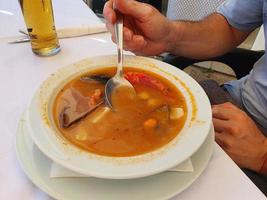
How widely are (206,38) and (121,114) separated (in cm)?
61

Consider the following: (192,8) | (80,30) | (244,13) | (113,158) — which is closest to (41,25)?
(80,30)

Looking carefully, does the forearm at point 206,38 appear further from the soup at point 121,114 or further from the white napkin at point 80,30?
the soup at point 121,114

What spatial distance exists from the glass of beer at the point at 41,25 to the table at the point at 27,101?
0.03 metres

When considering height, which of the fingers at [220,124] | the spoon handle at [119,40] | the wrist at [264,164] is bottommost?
the wrist at [264,164]

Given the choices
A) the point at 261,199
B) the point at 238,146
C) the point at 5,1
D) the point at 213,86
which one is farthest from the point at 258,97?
the point at 5,1

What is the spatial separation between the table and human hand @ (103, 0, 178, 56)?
3.3 inches

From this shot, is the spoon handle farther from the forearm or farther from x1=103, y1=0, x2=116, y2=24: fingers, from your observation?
the forearm

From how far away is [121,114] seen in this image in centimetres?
59

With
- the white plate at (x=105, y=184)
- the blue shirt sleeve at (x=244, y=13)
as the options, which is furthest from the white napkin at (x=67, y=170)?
the blue shirt sleeve at (x=244, y=13)

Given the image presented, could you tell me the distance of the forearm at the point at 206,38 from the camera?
1.02 m

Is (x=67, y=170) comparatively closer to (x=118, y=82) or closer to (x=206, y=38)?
(x=118, y=82)

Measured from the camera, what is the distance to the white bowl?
0.45 m

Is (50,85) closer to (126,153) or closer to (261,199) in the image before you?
(126,153)

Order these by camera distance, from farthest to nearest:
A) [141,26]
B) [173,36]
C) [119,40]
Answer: [173,36] → [141,26] → [119,40]
